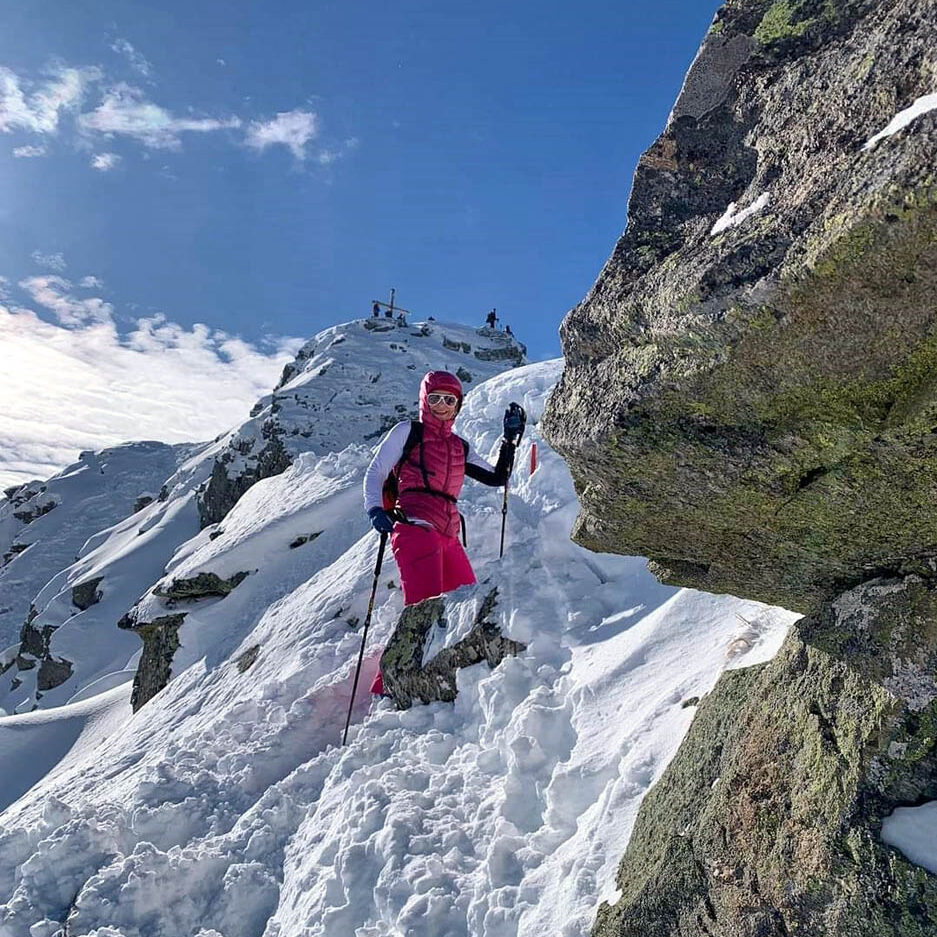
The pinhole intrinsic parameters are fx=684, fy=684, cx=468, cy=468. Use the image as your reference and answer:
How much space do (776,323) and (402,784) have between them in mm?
4695

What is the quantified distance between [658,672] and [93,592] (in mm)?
34248

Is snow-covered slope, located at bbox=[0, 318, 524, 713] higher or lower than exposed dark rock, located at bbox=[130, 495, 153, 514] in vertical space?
lower

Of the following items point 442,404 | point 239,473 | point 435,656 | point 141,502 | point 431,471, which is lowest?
point 435,656

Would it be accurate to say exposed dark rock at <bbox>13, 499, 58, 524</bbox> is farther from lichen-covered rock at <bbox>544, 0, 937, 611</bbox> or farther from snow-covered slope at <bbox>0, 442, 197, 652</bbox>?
lichen-covered rock at <bbox>544, 0, 937, 611</bbox>

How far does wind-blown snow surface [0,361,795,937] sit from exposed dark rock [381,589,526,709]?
0.15 metres

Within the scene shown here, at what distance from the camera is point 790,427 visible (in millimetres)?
2604

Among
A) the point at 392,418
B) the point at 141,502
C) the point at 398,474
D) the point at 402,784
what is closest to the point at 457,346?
the point at 392,418

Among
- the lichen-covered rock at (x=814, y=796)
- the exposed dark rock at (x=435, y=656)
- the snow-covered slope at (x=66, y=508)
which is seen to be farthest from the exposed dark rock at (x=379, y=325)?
the lichen-covered rock at (x=814, y=796)

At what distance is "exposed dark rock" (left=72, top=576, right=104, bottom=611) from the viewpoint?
32781 millimetres

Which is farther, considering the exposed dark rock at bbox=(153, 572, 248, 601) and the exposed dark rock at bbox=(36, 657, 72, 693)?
the exposed dark rock at bbox=(36, 657, 72, 693)

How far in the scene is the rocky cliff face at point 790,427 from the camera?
212 centimetres

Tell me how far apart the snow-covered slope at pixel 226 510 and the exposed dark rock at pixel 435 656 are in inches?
222

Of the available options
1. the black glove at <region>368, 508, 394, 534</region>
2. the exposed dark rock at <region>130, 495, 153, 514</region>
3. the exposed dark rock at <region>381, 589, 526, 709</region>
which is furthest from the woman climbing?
the exposed dark rock at <region>130, 495, 153, 514</region>

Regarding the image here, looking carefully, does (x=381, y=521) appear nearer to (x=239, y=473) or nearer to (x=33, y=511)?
(x=239, y=473)
